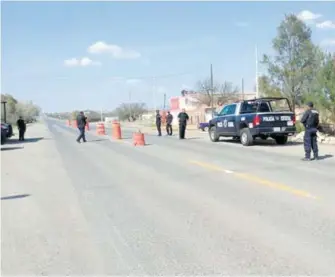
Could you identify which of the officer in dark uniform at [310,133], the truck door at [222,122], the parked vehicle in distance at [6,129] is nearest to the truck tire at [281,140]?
the truck door at [222,122]

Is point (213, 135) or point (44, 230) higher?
point (213, 135)

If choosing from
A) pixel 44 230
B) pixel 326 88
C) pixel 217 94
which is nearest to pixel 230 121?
pixel 326 88

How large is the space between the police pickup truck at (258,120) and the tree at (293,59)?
7962 millimetres

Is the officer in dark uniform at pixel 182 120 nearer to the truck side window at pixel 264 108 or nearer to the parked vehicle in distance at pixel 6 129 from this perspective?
the truck side window at pixel 264 108

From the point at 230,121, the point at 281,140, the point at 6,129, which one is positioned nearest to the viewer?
the point at 281,140

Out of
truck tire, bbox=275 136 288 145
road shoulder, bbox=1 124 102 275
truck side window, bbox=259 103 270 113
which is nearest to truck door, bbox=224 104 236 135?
truck side window, bbox=259 103 270 113

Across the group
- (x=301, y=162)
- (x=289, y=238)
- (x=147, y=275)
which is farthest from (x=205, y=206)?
(x=301, y=162)

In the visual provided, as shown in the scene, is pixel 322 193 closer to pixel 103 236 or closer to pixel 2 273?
pixel 103 236

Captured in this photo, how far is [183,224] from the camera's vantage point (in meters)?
6.51

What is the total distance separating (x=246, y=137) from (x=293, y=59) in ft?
41.5

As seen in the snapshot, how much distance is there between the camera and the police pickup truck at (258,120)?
19.7m

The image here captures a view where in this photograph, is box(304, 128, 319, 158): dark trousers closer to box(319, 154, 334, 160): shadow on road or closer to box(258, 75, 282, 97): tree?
box(319, 154, 334, 160): shadow on road

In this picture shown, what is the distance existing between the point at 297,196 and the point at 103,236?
3727mm

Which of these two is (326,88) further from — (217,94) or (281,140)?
(217,94)
